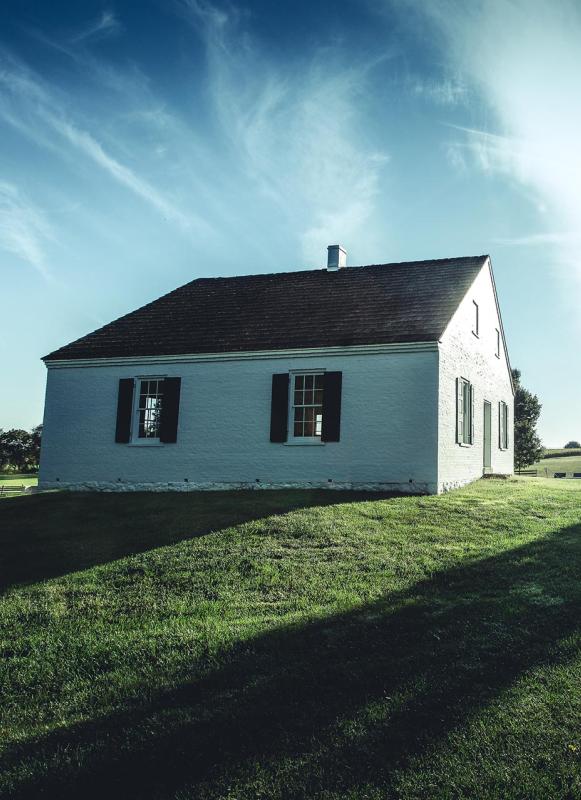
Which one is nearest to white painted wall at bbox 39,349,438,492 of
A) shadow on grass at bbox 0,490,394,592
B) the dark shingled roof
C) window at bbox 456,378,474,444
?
the dark shingled roof

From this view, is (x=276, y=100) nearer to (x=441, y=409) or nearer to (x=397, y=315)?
(x=397, y=315)

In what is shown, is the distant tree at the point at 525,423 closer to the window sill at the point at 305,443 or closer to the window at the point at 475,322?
the window at the point at 475,322

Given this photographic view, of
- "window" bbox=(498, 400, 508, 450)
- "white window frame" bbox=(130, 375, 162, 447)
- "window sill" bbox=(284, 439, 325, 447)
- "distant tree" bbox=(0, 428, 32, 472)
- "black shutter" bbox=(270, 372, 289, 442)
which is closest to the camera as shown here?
"window sill" bbox=(284, 439, 325, 447)

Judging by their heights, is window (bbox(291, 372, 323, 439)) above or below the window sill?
above

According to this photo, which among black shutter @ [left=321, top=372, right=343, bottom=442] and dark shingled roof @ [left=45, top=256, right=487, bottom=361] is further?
dark shingled roof @ [left=45, top=256, right=487, bottom=361]

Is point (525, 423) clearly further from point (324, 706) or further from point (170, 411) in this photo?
point (324, 706)

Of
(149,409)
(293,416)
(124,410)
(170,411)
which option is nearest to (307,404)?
(293,416)

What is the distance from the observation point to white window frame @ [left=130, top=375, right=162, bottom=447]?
17828 millimetres

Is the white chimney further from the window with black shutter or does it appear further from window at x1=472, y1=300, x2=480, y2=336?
the window with black shutter

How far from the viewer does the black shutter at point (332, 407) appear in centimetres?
1586

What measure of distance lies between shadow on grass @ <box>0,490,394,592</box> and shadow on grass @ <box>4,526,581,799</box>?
458cm

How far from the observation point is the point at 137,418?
1820cm

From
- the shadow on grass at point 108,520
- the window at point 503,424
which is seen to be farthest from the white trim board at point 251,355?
the window at point 503,424

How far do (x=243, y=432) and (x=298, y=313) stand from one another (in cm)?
411
